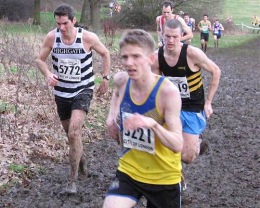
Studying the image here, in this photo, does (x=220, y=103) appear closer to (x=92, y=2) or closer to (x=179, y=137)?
(x=179, y=137)

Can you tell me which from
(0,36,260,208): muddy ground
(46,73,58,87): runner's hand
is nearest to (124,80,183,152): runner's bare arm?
(0,36,260,208): muddy ground

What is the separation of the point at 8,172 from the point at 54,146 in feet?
4.51

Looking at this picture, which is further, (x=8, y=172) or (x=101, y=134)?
(x=101, y=134)

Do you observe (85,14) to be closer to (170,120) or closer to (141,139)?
(141,139)

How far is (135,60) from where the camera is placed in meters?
3.67

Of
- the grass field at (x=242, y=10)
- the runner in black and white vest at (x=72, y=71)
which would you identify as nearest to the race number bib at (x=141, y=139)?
the runner in black and white vest at (x=72, y=71)

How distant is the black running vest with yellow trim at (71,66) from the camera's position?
255 inches

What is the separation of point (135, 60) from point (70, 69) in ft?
9.51

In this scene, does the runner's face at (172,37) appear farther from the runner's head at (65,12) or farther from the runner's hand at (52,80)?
the runner's hand at (52,80)

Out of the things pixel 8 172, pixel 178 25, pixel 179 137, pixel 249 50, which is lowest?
pixel 249 50

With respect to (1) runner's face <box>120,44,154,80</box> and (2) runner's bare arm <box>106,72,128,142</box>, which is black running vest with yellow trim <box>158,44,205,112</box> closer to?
(2) runner's bare arm <box>106,72,128,142</box>

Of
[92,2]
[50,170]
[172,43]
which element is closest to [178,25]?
[172,43]

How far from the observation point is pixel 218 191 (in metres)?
6.64

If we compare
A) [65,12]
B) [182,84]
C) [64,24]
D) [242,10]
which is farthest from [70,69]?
[242,10]
